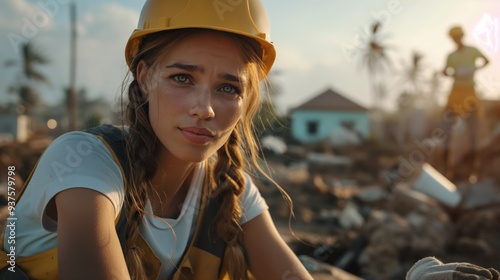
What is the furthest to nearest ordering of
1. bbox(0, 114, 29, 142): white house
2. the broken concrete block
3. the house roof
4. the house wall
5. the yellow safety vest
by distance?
the house roof
the house wall
bbox(0, 114, 29, 142): white house
the broken concrete block
the yellow safety vest

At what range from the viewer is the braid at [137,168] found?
1.70 metres

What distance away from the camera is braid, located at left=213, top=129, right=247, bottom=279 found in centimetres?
204

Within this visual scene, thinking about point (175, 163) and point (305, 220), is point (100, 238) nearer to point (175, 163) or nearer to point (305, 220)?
point (175, 163)

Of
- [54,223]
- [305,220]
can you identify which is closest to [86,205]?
[54,223]

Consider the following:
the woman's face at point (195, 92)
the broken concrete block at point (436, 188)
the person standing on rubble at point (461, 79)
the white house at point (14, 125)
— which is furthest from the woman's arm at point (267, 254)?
the white house at point (14, 125)

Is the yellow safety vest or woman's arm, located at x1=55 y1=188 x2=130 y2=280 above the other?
woman's arm, located at x1=55 y1=188 x2=130 y2=280

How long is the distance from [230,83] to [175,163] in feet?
1.38

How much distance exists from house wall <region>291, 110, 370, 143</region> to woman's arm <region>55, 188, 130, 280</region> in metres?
33.2

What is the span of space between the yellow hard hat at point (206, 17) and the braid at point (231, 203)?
53cm

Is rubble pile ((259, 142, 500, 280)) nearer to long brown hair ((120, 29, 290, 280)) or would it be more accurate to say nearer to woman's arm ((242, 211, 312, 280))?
woman's arm ((242, 211, 312, 280))

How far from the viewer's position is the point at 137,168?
173cm

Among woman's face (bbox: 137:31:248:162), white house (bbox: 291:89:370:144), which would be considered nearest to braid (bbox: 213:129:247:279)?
woman's face (bbox: 137:31:248:162)

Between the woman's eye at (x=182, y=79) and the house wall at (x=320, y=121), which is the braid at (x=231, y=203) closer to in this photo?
A: the woman's eye at (x=182, y=79)

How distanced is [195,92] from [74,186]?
0.53 m
